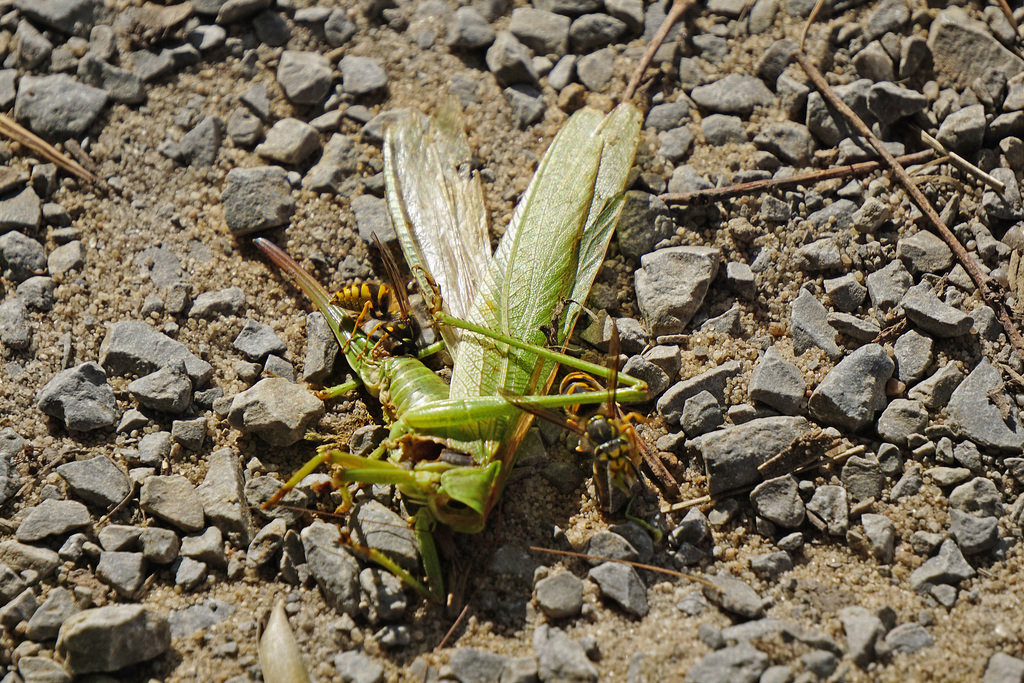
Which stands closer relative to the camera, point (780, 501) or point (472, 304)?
point (780, 501)

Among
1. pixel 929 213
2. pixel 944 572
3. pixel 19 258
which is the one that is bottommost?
pixel 944 572

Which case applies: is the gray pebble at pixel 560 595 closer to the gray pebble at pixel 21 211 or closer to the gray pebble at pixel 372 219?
the gray pebble at pixel 372 219

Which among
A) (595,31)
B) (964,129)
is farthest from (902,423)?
(595,31)

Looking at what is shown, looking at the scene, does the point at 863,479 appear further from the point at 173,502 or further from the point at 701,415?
the point at 173,502

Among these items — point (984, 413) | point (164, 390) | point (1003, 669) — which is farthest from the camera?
point (164, 390)

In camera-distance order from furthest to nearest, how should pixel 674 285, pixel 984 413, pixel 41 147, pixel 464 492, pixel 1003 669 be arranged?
pixel 41 147, pixel 674 285, pixel 984 413, pixel 464 492, pixel 1003 669

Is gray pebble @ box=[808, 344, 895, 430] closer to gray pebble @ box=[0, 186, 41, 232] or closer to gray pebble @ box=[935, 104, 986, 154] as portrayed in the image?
gray pebble @ box=[935, 104, 986, 154]

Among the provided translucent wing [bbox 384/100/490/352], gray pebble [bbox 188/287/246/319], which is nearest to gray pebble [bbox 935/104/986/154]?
translucent wing [bbox 384/100/490/352]
